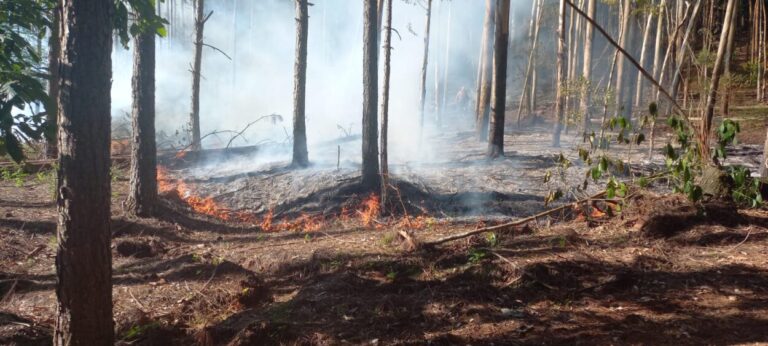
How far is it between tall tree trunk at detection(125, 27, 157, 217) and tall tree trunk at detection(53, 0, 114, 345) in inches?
221

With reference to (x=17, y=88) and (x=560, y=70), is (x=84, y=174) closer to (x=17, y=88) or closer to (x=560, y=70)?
(x=17, y=88)

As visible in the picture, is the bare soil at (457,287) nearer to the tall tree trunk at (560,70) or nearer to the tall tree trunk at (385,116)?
the tall tree trunk at (385,116)

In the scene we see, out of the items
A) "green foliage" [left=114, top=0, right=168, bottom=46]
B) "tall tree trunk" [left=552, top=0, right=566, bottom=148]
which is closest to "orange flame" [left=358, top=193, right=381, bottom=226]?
"green foliage" [left=114, top=0, right=168, bottom=46]

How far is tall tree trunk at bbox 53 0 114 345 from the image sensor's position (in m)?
3.23

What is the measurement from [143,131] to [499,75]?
8386 mm

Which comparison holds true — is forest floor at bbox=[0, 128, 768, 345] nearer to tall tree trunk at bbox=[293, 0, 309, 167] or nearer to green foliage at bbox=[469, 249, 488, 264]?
green foliage at bbox=[469, 249, 488, 264]

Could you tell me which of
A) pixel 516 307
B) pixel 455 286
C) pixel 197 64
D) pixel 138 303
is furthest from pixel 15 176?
pixel 516 307

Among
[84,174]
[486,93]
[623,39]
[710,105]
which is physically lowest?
[84,174]

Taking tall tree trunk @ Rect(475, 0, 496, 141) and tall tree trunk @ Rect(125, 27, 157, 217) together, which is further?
tall tree trunk @ Rect(475, 0, 496, 141)

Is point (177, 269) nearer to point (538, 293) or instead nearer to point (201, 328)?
point (201, 328)

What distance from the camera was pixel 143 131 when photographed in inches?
345

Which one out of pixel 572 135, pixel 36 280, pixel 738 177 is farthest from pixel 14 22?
pixel 572 135

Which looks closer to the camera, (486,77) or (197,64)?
(197,64)

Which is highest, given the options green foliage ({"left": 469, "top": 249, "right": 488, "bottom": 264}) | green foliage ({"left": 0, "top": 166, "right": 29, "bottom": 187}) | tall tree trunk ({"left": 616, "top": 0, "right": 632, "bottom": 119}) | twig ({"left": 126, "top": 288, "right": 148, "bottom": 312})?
tall tree trunk ({"left": 616, "top": 0, "right": 632, "bottom": 119})
